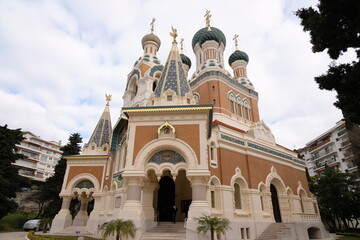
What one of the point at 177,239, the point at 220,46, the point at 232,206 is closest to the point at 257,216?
the point at 232,206

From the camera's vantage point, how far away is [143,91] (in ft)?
59.1

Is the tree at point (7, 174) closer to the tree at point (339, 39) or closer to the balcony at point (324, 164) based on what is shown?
the tree at point (339, 39)

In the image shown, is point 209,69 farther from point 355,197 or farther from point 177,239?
point 355,197

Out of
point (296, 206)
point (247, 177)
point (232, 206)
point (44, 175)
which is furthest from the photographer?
point (44, 175)

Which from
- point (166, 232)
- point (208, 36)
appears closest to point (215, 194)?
point (166, 232)

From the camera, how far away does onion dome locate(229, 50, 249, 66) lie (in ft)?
78.5

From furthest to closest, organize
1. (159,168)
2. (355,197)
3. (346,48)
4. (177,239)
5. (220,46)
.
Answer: (220,46) → (355,197) → (159,168) → (177,239) → (346,48)

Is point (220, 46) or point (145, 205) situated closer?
point (145, 205)

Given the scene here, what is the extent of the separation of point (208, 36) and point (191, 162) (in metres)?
15.6

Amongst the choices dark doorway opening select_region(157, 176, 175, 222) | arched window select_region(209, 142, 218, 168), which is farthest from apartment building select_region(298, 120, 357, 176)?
dark doorway opening select_region(157, 176, 175, 222)

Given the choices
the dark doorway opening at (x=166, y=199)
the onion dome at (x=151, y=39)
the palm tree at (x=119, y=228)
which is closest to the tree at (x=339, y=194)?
the dark doorway opening at (x=166, y=199)

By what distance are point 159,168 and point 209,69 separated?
1214cm

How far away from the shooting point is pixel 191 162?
9930mm

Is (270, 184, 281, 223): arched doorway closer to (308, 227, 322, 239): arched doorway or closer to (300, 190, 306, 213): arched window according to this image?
(308, 227, 322, 239): arched doorway
